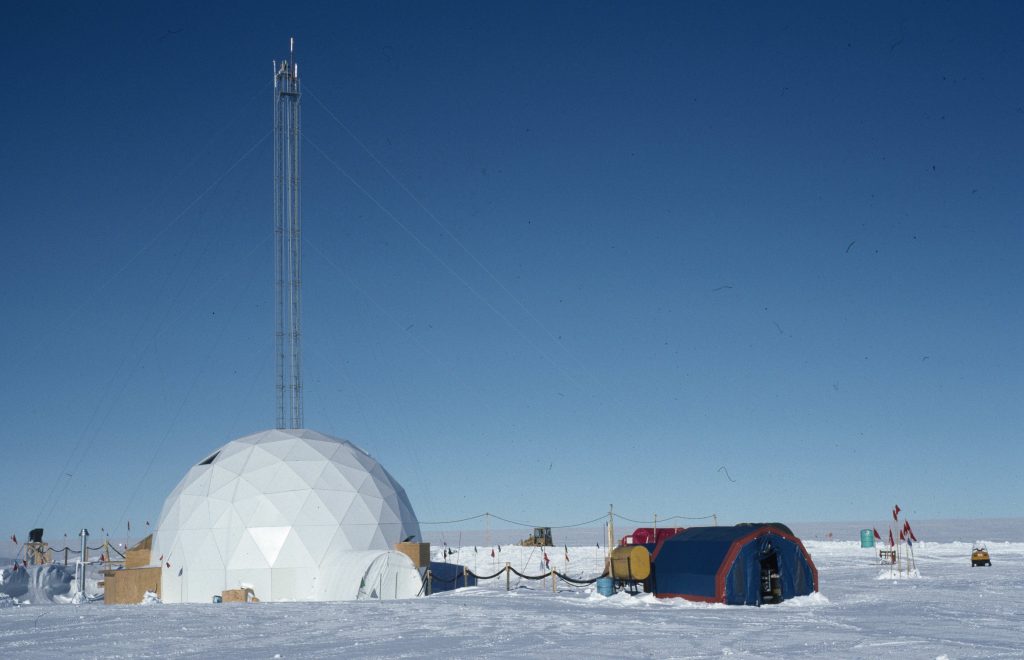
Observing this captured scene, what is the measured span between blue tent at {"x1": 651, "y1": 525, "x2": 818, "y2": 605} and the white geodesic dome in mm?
9521

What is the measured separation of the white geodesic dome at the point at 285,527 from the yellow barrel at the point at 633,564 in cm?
767

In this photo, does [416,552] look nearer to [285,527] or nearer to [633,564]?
[285,527]

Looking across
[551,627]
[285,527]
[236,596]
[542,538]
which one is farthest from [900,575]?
[542,538]

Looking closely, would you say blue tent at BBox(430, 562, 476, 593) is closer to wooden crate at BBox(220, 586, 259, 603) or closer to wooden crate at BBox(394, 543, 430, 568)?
wooden crate at BBox(394, 543, 430, 568)

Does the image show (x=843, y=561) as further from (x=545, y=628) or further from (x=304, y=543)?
(x=545, y=628)

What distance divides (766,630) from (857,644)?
2.77 metres

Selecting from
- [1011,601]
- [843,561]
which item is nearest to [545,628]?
[1011,601]

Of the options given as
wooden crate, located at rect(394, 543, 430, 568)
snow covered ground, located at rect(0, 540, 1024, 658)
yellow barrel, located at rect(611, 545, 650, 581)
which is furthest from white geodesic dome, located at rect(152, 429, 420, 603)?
yellow barrel, located at rect(611, 545, 650, 581)

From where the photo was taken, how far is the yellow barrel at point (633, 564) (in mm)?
29625

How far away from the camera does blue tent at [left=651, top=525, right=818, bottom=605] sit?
2700cm

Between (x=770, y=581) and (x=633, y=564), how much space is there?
418cm

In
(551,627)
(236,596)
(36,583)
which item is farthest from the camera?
(36,583)

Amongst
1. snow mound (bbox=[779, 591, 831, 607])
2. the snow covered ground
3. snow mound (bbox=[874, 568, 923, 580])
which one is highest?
the snow covered ground

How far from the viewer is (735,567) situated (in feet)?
88.7
